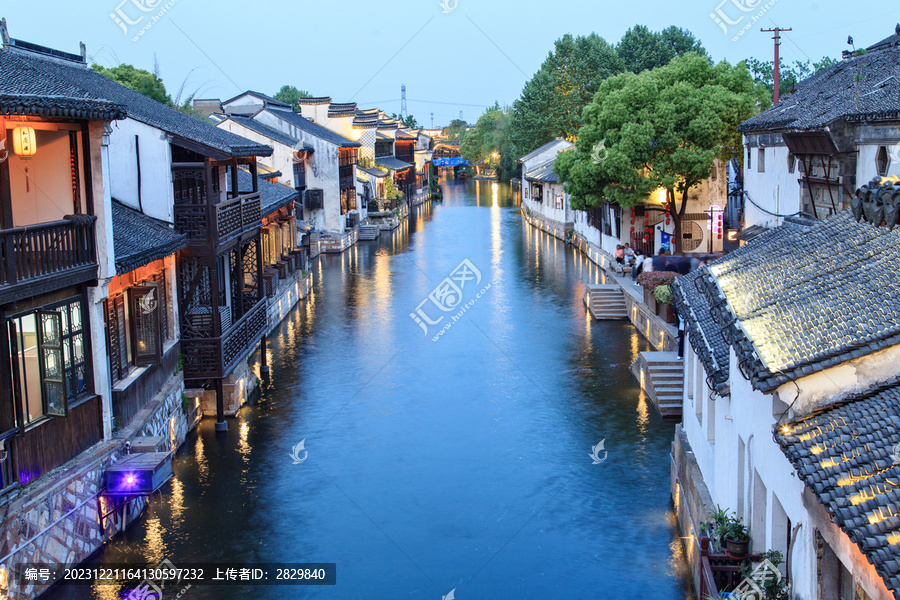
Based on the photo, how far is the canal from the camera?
15.3m

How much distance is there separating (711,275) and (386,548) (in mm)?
7386

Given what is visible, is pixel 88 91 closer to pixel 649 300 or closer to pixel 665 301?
pixel 665 301

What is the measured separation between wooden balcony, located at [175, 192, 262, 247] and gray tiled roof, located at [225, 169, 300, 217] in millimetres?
6669

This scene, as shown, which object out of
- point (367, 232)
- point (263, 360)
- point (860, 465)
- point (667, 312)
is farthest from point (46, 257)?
point (367, 232)

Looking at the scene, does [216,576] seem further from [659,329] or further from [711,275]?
[659,329]

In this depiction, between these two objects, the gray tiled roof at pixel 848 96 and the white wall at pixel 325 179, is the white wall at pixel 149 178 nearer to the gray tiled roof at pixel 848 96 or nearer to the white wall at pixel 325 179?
the gray tiled roof at pixel 848 96

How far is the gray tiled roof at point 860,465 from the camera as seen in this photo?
23.6 feet

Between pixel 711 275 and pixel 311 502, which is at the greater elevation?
pixel 711 275

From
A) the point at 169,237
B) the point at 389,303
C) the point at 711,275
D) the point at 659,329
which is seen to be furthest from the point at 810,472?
the point at 389,303

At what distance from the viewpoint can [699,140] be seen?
41.5 m

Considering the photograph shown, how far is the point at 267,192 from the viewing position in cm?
3700

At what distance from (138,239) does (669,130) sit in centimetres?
2942
